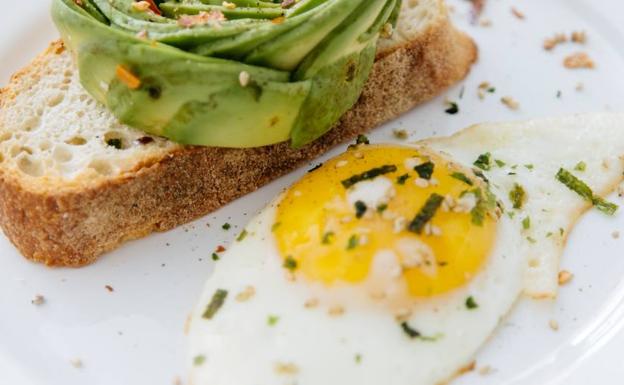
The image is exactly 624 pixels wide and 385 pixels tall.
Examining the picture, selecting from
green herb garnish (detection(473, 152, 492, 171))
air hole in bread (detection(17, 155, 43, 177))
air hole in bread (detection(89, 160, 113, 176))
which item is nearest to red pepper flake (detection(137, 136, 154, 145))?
air hole in bread (detection(89, 160, 113, 176))

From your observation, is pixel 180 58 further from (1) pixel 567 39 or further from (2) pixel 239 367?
(1) pixel 567 39

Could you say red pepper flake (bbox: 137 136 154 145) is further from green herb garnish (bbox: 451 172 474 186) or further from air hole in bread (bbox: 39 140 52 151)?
green herb garnish (bbox: 451 172 474 186)

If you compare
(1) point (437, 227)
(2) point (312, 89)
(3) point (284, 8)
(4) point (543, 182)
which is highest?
(3) point (284, 8)

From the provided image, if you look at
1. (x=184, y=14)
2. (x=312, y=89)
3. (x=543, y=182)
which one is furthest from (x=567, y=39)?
(x=184, y=14)

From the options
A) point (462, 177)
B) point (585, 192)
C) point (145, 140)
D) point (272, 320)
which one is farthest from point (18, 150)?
point (585, 192)

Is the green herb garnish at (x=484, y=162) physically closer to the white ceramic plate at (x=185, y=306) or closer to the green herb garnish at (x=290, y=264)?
the white ceramic plate at (x=185, y=306)

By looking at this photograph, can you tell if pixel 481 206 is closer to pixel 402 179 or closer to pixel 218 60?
pixel 402 179

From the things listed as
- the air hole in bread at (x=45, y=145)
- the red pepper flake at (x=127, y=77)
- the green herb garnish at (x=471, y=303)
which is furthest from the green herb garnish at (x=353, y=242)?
the air hole in bread at (x=45, y=145)
